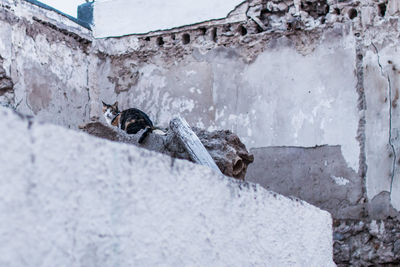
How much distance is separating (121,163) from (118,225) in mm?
153

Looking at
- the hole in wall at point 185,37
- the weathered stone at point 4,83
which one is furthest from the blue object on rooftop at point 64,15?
the hole in wall at point 185,37

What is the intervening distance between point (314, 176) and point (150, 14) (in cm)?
266

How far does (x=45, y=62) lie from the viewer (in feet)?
19.8

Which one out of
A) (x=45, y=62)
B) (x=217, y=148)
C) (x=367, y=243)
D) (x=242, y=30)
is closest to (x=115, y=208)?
(x=217, y=148)

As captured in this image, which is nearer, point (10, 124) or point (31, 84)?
point (10, 124)

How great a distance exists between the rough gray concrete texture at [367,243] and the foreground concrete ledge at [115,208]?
10.3 feet

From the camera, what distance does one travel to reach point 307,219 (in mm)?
2408

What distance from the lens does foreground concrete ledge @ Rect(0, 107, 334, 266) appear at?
1.19 metres

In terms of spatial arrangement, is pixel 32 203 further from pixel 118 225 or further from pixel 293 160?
pixel 293 160

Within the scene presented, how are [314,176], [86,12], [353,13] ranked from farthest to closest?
[86,12] → [353,13] → [314,176]

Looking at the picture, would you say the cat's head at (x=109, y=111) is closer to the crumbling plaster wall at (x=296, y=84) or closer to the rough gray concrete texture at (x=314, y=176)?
the crumbling plaster wall at (x=296, y=84)

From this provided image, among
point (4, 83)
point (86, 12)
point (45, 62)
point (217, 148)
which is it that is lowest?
point (217, 148)

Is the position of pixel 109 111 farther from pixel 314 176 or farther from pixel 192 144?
pixel 192 144

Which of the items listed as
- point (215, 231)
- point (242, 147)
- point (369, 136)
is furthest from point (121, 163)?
point (369, 136)
